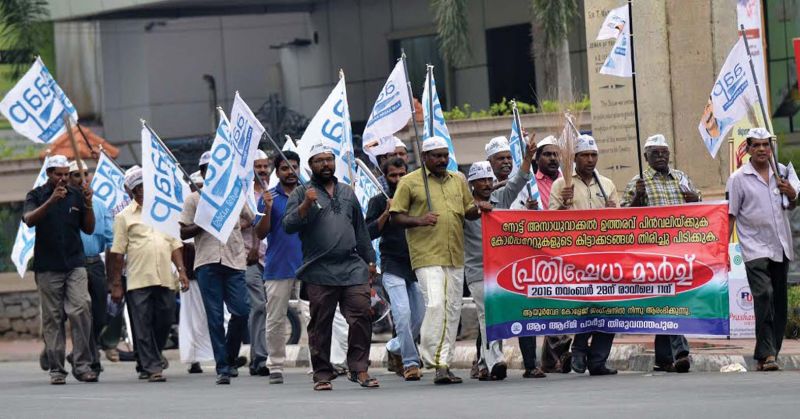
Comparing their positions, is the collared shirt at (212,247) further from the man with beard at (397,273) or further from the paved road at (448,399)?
the man with beard at (397,273)

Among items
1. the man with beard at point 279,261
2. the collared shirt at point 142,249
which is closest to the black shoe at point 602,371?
the man with beard at point 279,261

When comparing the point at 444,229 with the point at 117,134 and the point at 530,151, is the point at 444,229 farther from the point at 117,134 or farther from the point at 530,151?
the point at 117,134

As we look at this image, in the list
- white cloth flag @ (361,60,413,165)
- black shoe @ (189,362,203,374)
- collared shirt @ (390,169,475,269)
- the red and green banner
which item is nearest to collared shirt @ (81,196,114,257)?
black shoe @ (189,362,203,374)

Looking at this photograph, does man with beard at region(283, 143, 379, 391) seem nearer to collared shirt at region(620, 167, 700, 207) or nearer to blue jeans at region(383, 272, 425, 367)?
blue jeans at region(383, 272, 425, 367)

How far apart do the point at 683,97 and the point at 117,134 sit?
21965 millimetres

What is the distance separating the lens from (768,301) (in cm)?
1274

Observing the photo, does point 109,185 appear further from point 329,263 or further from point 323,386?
point 323,386

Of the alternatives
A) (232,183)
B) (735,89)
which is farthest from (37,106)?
(735,89)

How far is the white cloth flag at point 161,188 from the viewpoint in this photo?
49.5 feet

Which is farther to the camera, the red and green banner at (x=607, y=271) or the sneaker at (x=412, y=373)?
the sneaker at (x=412, y=373)

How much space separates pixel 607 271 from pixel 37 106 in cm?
672

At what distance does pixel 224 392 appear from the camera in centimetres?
1290

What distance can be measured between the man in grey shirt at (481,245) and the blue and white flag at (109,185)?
222 inches

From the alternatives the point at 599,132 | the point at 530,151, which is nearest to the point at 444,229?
the point at 530,151
